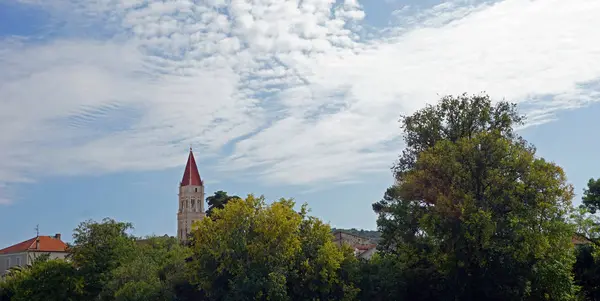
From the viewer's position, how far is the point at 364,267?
3384 cm

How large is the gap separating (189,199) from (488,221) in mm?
69224

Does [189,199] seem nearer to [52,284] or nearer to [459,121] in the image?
[52,284]

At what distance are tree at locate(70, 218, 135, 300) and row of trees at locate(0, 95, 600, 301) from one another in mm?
3019

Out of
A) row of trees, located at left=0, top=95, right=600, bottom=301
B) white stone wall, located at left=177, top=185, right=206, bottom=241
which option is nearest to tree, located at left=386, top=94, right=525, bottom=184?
row of trees, located at left=0, top=95, right=600, bottom=301

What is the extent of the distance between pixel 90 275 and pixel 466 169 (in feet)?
91.0

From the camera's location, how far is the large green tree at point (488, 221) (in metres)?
28.2

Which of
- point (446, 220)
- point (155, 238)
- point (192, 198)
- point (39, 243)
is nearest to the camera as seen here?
point (446, 220)

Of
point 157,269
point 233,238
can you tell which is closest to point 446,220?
point 233,238

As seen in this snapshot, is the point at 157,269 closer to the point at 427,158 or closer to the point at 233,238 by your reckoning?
the point at 233,238

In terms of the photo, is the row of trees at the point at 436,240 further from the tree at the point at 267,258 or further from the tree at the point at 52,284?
the tree at the point at 52,284

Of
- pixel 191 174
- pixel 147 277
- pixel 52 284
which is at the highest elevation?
pixel 191 174

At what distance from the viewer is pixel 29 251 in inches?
3241

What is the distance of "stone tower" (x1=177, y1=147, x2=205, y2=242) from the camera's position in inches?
3622

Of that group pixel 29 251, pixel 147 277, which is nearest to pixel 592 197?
pixel 147 277
